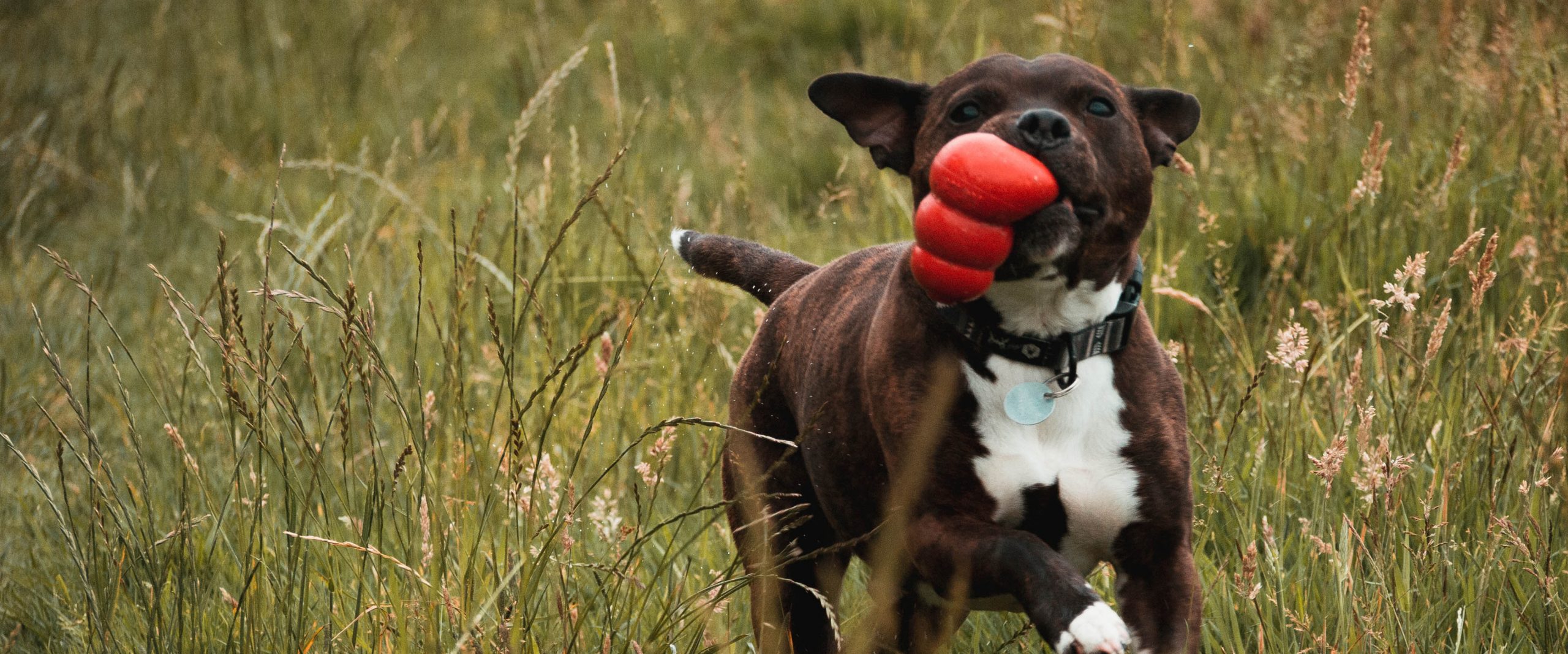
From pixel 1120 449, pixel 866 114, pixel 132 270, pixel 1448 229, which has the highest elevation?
pixel 866 114

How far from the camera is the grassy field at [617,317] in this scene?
291 centimetres

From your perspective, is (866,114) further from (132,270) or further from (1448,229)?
(132,270)

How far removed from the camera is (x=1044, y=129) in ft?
8.99

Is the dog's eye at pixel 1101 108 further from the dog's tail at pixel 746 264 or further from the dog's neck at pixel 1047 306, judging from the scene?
the dog's tail at pixel 746 264

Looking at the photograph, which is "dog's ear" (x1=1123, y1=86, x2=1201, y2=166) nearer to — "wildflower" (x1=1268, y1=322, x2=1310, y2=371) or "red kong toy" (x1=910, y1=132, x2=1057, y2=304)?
"wildflower" (x1=1268, y1=322, x2=1310, y2=371)

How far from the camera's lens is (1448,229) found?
4.63 m

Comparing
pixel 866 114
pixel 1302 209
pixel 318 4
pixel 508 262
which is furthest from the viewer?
pixel 318 4

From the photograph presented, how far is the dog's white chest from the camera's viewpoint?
2855 mm

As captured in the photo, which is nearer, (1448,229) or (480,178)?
(1448,229)

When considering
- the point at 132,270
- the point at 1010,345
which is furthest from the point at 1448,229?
the point at 132,270

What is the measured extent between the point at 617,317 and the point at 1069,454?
86 centimetres

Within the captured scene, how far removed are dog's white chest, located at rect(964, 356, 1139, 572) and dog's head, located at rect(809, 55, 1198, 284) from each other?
7.9 inches

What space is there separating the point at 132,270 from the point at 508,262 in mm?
2143

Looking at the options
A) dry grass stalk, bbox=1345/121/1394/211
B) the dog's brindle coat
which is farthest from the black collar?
dry grass stalk, bbox=1345/121/1394/211
